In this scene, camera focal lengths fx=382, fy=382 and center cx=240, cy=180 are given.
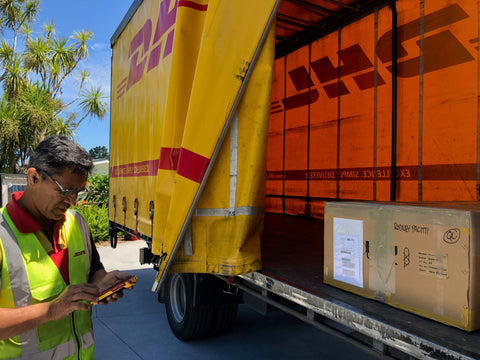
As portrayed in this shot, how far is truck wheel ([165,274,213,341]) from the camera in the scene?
3.93m

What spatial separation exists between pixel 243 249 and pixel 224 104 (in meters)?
0.92

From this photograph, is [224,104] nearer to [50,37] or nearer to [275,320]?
[275,320]

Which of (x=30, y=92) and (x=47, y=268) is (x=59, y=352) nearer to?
(x=47, y=268)

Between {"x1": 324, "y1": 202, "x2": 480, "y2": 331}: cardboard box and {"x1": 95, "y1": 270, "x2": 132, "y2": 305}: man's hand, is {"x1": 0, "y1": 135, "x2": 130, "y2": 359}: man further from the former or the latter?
{"x1": 324, "y1": 202, "x2": 480, "y2": 331}: cardboard box

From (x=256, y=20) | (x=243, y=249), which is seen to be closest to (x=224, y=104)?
(x=256, y=20)

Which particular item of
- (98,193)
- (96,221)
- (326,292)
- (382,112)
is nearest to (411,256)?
(326,292)

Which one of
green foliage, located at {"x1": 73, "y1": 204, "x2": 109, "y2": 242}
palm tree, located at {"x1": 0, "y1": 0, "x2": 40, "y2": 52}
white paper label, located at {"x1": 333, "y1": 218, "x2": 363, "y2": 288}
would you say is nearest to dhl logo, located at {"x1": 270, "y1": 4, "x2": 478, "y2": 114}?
white paper label, located at {"x1": 333, "y1": 218, "x2": 363, "y2": 288}

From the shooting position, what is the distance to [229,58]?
2.28m

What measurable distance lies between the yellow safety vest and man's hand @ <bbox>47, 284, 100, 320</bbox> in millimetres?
141

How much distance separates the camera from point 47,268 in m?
1.52

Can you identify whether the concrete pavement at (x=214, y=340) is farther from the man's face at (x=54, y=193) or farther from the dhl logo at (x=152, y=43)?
the dhl logo at (x=152, y=43)

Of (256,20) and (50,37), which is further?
(50,37)

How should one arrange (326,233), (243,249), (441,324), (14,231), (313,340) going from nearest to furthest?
(14,231) → (441,324) → (326,233) → (243,249) → (313,340)

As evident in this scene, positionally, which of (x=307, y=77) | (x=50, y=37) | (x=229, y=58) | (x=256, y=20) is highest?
(x=50, y=37)
